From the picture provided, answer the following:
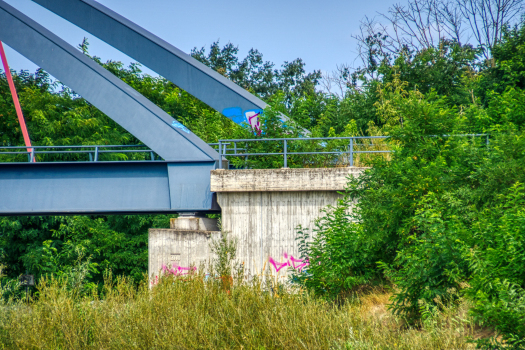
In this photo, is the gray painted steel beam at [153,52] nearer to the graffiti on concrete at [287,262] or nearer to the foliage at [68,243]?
the graffiti on concrete at [287,262]

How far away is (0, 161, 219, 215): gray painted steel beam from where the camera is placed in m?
10.5

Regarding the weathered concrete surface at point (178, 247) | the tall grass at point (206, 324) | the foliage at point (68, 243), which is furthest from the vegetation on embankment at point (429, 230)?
the foliage at point (68, 243)

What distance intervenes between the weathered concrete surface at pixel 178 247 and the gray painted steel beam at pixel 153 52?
3.85 m

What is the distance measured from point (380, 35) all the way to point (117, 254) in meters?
21.3

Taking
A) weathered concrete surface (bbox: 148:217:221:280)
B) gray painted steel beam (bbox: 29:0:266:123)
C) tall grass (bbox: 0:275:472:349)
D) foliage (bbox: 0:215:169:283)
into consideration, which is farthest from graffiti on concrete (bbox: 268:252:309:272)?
foliage (bbox: 0:215:169:283)

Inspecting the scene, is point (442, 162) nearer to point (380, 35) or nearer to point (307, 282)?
point (307, 282)

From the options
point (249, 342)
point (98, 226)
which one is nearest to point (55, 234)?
point (98, 226)

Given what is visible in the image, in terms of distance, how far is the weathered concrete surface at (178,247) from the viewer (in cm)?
979

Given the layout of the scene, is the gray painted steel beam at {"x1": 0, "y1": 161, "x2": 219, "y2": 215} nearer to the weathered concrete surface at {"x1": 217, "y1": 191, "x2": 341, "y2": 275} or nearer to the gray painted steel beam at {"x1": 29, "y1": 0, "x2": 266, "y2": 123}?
the weathered concrete surface at {"x1": 217, "y1": 191, "x2": 341, "y2": 275}

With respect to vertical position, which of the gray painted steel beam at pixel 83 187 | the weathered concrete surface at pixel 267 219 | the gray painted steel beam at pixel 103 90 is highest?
the gray painted steel beam at pixel 103 90

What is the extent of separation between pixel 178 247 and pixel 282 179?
2.78 metres

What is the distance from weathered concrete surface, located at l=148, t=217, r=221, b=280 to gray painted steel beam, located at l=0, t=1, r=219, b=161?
1734mm

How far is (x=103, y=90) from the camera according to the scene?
1066cm

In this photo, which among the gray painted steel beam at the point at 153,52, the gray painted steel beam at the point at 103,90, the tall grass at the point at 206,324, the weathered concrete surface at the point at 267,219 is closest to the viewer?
the tall grass at the point at 206,324
